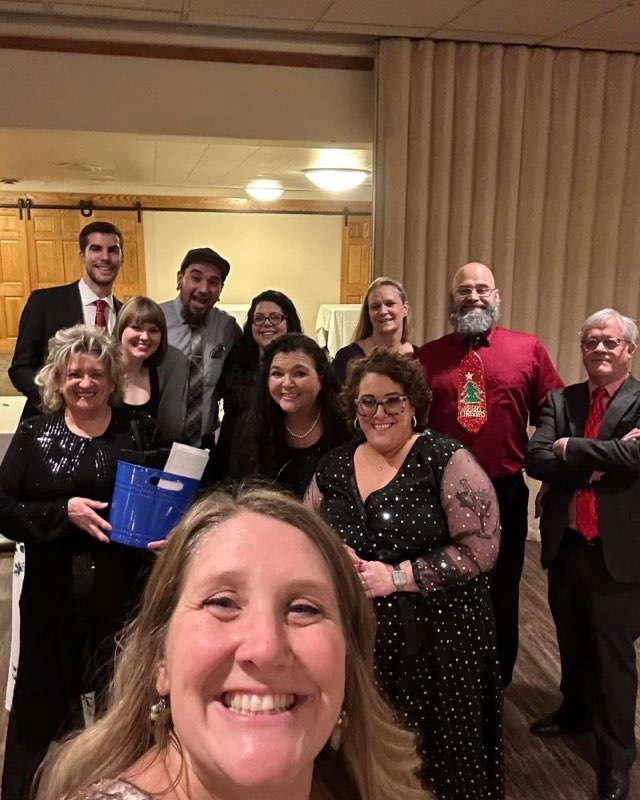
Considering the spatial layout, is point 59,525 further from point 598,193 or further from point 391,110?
point 598,193

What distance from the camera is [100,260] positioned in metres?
2.75

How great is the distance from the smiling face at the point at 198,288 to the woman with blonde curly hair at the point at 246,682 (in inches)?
73.1

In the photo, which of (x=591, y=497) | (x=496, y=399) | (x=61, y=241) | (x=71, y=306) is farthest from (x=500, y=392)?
(x=61, y=241)

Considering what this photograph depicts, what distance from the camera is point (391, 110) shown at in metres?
3.45

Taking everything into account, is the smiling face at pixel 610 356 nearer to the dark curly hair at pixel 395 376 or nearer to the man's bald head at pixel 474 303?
the man's bald head at pixel 474 303

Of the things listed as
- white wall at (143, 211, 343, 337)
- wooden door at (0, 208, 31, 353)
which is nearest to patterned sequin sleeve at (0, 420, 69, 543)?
wooden door at (0, 208, 31, 353)

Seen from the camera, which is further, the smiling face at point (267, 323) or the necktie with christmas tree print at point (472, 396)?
the smiling face at point (267, 323)

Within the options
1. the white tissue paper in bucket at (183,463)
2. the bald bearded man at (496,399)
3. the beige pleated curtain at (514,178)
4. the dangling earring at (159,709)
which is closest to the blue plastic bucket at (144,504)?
the white tissue paper in bucket at (183,463)

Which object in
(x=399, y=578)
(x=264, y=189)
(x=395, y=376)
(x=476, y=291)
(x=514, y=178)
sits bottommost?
(x=399, y=578)

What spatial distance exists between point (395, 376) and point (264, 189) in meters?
4.78

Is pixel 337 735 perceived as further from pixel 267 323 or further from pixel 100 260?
pixel 100 260

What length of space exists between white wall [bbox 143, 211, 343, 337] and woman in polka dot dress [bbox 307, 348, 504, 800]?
575 cm

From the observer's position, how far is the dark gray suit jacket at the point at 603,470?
2.07 meters

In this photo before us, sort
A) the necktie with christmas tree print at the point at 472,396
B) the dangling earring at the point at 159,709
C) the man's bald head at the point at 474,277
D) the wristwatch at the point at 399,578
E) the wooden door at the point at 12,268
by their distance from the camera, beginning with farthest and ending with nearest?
the wooden door at the point at 12,268 → the man's bald head at the point at 474,277 → the necktie with christmas tree print at the point at 472,396 → the wristwatch at the point at 399,578 → the dangling earring at the point at 159,709
